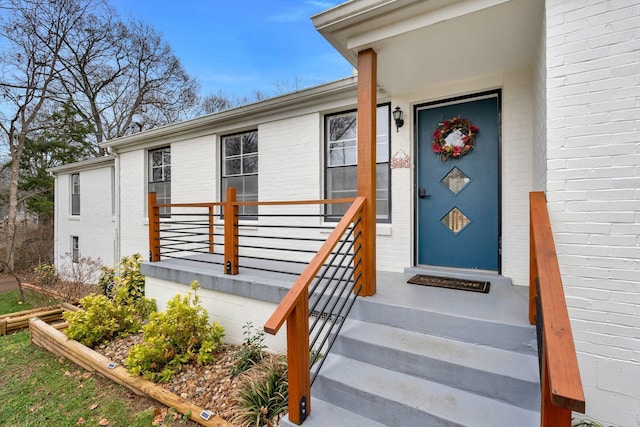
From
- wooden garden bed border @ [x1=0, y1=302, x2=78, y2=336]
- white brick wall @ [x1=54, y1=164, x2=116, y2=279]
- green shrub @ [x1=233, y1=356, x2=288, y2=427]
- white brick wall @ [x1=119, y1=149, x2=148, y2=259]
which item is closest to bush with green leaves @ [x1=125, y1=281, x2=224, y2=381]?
A: green shrub @ [x1=233, y1=356, x2=288, y2=427]

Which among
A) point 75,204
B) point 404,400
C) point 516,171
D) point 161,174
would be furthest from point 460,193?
point 75,204

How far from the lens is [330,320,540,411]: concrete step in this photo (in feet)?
5.90

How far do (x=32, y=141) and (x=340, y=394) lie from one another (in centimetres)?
1771

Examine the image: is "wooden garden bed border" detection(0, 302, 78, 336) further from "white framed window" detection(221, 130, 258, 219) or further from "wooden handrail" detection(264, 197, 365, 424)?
"wooden handrail" detection(264, 197, 365, 424)

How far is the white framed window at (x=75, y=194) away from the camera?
33.5 ft

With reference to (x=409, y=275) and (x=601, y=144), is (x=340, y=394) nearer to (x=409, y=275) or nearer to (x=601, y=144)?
(x=409, y=275)

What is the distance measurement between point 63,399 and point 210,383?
144cm

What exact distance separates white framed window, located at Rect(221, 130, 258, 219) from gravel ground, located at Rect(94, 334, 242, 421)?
2.85m

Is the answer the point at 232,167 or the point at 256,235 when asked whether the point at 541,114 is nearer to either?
the point at 256,235

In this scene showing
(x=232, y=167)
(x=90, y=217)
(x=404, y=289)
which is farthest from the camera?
(x=90, y=217)

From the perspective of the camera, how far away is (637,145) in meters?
1.84

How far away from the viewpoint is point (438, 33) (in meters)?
2.69

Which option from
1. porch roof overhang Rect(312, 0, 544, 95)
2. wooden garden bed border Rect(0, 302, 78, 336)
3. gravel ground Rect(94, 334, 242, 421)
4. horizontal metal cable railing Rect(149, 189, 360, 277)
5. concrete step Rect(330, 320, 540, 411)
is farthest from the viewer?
wooden garden bed border Rect(0, 302, 78, 336)

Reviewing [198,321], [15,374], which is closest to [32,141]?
[15,374]
